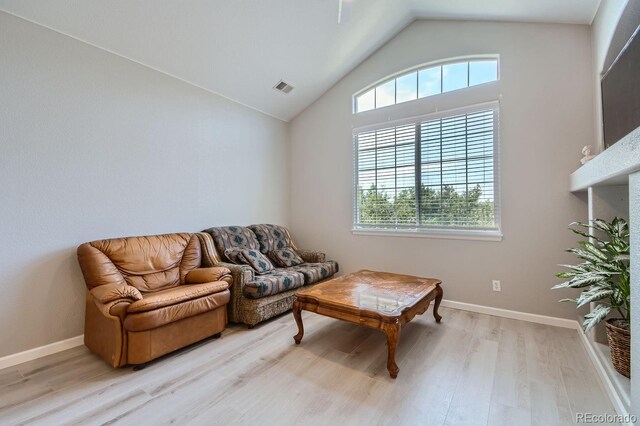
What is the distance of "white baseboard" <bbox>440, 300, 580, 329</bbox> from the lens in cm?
292

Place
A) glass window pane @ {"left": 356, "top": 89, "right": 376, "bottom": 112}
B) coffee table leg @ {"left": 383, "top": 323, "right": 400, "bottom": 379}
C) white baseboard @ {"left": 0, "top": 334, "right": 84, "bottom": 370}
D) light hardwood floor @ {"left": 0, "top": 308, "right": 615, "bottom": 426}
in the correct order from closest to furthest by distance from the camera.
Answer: light hardwood floor @ {"left": 0, "top": 308, "right": 615, "bottom": 426}
coffee table leg @ {"left": 383, "top": 323, "right": 400, "bottom": 379}
white baseboard @ {"left": 0, "top": 334, "right": 84, "bottom": 370}
glass window pane @ {"left": 356, "top": 89, "right": 376, "bottom": 112}

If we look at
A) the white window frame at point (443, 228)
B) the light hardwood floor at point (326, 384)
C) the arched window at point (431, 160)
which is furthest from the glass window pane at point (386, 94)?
the light hardwood floor at point (326, 384)

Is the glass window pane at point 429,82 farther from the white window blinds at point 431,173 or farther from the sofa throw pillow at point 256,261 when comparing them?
the sofa throw pillow at point 256,261

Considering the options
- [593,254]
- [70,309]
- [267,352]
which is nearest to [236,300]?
[267,352]

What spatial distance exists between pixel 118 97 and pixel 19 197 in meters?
1.28

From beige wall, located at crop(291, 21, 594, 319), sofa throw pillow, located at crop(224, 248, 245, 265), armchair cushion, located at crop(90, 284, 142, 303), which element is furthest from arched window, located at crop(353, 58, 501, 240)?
armchair cushion, located at crop(90, 284, 142, 303)

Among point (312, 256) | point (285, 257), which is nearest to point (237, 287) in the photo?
point (285, 257)

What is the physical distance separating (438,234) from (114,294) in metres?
3.42

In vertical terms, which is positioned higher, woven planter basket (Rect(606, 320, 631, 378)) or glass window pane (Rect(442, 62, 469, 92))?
glass window pane (Rect(442, 62, 469, 92))

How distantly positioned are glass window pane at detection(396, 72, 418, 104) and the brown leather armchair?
328cm

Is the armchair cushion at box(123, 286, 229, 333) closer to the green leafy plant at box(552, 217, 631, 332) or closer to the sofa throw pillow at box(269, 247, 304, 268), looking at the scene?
the sofa throw pillow at box(269, 247, 304, 268)

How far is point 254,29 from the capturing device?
10.3ft

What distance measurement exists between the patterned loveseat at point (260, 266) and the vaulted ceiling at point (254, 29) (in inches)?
77.6

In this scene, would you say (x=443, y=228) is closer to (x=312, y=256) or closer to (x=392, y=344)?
(x=312, y=256)
